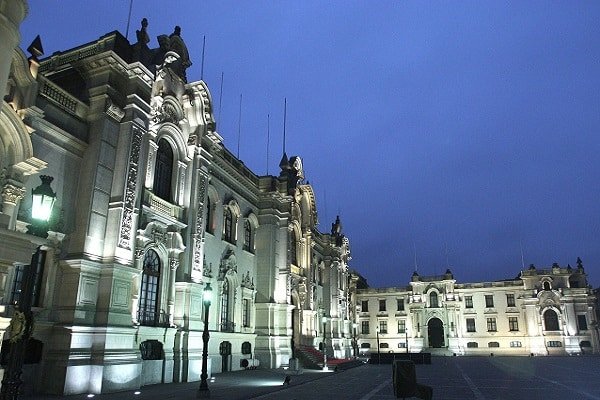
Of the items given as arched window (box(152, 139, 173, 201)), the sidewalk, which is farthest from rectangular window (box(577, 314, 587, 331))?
arched window (box(152, 139, 173, 201))

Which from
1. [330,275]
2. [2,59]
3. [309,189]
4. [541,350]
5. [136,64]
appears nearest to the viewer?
[2,59]

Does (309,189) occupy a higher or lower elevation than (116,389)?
higher

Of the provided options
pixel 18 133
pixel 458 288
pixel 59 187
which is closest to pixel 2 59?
pixel 18 133

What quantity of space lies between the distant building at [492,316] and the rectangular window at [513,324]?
127 mm

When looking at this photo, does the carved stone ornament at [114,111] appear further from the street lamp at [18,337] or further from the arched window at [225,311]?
the arched window at [225,311]

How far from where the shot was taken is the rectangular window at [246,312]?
29244mm

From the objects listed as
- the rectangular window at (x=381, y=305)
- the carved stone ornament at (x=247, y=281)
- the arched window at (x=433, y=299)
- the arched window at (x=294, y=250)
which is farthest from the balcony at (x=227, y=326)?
the rectangular window at (x=381, y=305)

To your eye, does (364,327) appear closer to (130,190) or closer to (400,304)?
(400,304)

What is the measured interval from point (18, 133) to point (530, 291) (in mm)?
65749

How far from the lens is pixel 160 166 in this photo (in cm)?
2142

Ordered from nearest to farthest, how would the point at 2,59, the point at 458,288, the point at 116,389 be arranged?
the point at 2,59, the point at 116,389, the point at 458,288

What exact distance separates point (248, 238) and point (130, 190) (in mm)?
14395

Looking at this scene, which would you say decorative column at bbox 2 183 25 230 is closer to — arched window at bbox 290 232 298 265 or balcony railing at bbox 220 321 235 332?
balcony railing at bbox 220 321 235 332

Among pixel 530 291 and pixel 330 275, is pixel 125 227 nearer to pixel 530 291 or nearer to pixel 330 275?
pixel 330 275
